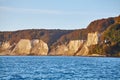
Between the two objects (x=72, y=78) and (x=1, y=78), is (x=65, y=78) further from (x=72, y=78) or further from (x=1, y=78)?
(x=1, y=78)

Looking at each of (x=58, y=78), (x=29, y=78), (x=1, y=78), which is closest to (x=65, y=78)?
(x=58, y=78)

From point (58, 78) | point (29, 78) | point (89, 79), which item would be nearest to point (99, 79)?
point (89, 79)

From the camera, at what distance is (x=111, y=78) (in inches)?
2406

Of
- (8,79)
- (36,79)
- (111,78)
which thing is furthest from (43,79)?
(111,78)

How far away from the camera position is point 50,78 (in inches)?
2395

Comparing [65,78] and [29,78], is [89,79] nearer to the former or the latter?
[65,78]

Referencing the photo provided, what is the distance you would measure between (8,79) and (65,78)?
772 centimetres

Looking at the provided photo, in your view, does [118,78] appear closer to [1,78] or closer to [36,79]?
[36,79]

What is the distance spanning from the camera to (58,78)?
60344 mm

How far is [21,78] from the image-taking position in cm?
6009

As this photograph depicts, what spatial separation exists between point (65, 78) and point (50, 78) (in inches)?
81.1

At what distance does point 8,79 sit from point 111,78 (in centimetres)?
1390

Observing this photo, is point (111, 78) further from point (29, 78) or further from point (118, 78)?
point (29, 78)

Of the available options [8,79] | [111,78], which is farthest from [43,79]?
[111,78]
